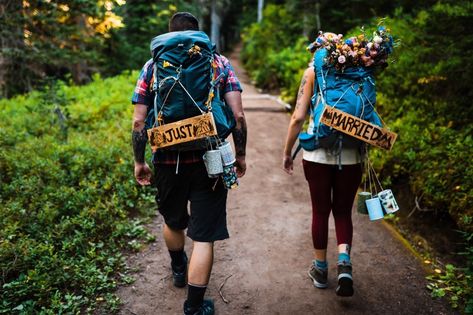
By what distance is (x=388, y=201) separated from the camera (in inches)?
129

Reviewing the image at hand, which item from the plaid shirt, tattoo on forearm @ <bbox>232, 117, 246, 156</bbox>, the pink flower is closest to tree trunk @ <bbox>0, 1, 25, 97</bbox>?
the plaid shirt

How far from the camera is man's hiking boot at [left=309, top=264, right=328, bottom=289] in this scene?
3773mm

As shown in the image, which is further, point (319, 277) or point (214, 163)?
point (319, 277)

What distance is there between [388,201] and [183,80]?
6.50 feet

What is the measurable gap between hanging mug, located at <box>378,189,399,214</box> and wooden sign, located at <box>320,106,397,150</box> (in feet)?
1.38

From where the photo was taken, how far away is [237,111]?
10.7 feet

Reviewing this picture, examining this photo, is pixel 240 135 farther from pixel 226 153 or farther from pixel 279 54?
pixel 279 54

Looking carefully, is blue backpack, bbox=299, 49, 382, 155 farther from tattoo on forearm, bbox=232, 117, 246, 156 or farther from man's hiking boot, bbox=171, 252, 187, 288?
man's hiking boot, bbox=171, 252, 187, 288

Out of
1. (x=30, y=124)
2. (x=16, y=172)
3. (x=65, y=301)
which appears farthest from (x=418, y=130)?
(x=30, y=124)

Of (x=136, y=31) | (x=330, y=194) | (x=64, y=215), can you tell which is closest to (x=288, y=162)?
(x=330, y=194)

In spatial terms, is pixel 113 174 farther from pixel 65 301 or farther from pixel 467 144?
pixel 467 144

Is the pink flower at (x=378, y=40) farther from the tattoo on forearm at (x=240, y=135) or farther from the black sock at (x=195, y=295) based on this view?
the black sock at (x=195, y=295)

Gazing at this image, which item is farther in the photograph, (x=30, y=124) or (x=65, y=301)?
(x=30, y=124)

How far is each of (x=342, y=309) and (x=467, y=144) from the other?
3.01 m
